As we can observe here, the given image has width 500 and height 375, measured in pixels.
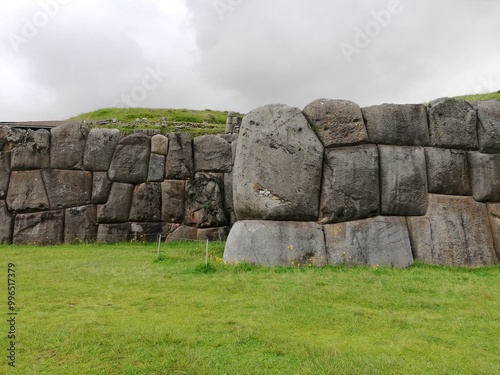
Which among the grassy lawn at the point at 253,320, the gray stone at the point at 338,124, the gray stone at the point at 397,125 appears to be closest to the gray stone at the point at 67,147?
the grassy lawn at the point at 253,320

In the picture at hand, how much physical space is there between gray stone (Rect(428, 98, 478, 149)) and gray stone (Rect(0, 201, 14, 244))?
43.2 feet

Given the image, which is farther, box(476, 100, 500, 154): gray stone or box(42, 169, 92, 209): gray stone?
box(42, 169, 92, 209): gray stone

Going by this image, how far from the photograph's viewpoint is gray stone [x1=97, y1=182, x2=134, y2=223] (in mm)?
14828

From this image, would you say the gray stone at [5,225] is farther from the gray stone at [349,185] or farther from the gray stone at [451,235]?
the gray stone at [451,235]

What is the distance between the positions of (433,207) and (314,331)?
665 cm

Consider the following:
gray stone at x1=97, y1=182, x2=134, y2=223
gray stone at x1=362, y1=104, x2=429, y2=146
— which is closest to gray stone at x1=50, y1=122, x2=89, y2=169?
gray stone at x1=97, y1=182, x2=134, y2=223

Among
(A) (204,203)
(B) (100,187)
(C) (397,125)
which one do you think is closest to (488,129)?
(C) (397,125)

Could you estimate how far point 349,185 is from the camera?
→ 10734 mm

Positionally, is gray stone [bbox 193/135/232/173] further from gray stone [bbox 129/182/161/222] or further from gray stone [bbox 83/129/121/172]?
gray stone [bbox 83/129/121/172]

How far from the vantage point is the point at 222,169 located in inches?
618

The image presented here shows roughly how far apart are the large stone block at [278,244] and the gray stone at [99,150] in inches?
264

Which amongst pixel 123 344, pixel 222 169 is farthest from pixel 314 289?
pixel 222 169

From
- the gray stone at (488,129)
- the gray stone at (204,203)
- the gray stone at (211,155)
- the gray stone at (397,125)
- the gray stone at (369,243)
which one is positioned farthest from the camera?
the gray stone at (211,155)

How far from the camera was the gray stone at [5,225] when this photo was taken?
14367 millimetres
